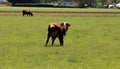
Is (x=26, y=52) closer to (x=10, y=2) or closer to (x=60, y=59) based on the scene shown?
(x=60, y=59)

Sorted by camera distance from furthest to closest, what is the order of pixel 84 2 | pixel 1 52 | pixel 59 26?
pixel 84 2
pixel 59 26
pixel 1 52

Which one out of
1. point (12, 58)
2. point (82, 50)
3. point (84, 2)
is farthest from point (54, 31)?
point (84, 2)

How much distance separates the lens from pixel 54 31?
72.0ft

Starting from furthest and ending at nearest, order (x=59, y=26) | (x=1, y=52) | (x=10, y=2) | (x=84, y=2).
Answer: (x=10, y=2)
(x=84, y=2)
(x=59, y=26)
(x=1, y=52)

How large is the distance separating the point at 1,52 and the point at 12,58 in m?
2.12

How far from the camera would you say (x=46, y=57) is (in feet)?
55.5

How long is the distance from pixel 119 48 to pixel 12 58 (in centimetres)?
669

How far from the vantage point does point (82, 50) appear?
1991 cm

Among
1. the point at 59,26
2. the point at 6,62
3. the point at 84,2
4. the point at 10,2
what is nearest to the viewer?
the point at 6,62

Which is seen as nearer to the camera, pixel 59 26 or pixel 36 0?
pixel 59 26

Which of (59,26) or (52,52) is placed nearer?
(52,52)

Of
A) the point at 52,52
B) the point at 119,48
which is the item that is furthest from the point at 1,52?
the point at 119,48

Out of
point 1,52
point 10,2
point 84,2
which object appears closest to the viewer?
point 1,52

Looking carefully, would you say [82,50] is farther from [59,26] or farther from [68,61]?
[68,61]
